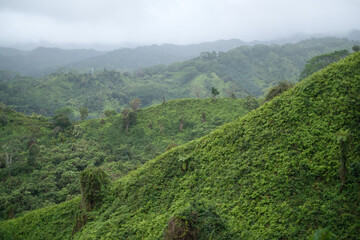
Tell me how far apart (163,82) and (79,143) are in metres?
114

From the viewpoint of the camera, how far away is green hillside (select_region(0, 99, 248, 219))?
2872cm

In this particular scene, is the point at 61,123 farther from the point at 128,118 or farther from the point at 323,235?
the point at 323,235

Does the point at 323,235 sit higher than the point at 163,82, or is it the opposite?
the point at 323,235

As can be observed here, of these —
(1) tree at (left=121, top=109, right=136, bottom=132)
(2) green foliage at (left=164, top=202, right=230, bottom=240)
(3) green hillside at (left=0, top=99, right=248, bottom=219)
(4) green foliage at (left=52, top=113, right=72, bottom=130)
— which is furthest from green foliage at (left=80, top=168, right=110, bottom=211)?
(4) green foliage at (left=52, top=113, right=72, bottom=130)

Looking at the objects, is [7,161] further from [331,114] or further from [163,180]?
[331,114]

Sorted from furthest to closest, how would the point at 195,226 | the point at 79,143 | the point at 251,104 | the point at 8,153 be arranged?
the point at 251,104
the point at 79,143
the point at 8,153
the point at 195,226

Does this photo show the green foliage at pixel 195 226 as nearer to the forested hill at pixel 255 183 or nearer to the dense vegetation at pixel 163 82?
the forested hill at pixel 255 183

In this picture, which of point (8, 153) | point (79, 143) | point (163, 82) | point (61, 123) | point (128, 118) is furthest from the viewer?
point (163, 82)

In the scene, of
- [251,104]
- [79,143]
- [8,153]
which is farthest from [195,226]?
[251,104]

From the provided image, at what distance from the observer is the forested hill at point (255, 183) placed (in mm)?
8883

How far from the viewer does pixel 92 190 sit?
655 inches

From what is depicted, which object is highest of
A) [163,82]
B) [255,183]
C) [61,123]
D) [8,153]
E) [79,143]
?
[255,183]

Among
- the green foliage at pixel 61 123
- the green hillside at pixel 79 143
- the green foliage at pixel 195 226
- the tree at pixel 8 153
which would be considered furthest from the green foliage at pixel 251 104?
the tree at pixel 8 153

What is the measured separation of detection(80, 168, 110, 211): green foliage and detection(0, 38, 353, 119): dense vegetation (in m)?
54.8
